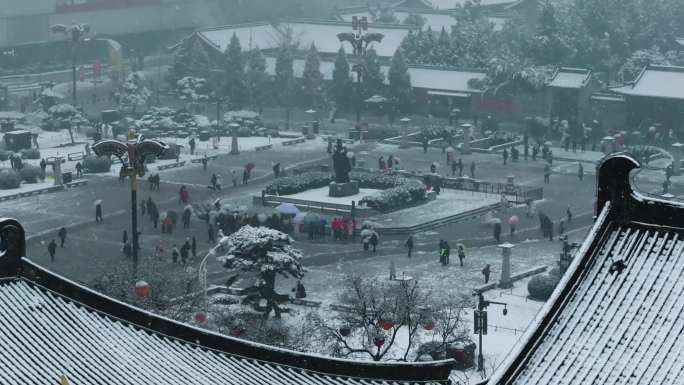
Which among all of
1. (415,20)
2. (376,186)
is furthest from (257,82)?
(415,20)

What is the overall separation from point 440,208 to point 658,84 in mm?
27542

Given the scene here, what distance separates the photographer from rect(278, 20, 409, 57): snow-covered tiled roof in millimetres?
110250

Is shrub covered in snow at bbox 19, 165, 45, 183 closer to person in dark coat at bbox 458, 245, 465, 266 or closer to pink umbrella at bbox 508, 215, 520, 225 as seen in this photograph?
pink umbrella at bbox 508, 215, 520, 225

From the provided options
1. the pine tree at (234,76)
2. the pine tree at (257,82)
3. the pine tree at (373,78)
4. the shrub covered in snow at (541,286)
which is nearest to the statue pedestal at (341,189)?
the shrub covered in snow at (541,286)

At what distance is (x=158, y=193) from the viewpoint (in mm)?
70500

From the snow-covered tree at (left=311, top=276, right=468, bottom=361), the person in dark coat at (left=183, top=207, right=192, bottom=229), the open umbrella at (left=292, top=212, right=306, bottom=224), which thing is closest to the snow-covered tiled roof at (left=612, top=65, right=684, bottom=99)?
the open umbrella at (left=292, top=212, right=306, bottom=224)

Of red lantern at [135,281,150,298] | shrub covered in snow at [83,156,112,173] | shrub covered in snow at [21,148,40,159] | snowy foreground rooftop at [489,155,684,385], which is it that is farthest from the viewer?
shrub covered in snow at [21,148,40,159]

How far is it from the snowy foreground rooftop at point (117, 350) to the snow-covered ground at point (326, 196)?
40975mm

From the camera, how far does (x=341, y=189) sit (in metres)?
67.6

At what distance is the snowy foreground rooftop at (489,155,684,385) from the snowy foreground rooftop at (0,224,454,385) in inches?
106

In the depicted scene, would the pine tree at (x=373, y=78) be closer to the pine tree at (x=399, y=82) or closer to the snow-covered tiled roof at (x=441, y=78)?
the pine tree at (x=399, y=82)

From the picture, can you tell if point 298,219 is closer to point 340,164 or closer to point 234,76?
point 340,164

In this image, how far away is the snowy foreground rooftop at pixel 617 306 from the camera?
65.7ft

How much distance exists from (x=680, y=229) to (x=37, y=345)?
9.94 meters
